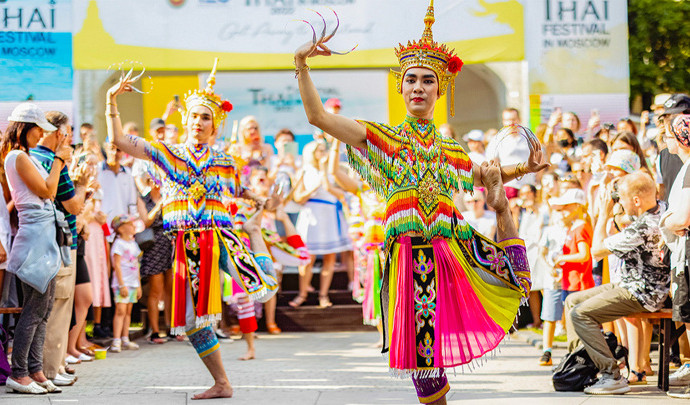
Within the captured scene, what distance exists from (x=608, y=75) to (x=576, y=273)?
6.04m

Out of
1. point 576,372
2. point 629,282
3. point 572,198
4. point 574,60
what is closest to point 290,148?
point 574,60

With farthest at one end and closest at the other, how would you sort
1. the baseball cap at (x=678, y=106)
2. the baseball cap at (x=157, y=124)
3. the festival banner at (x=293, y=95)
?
the festival banner at (x=293, y=95)
the baseball cap at (x=157, y=124)
the baseball cap at (x=678, y=106)

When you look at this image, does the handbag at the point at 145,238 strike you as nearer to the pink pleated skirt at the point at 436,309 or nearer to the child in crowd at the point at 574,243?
the child in crowd at the point at 574,243

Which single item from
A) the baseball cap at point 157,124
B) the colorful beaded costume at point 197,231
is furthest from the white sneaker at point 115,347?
the colorful beaded costume at point 197,231

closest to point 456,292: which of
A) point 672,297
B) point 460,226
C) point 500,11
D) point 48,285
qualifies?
point 460,226

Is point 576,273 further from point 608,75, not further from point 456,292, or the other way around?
point 608,75

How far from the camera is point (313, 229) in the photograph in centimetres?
1137

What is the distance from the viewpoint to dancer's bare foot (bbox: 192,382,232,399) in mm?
6777

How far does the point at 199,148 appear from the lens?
6.91 m

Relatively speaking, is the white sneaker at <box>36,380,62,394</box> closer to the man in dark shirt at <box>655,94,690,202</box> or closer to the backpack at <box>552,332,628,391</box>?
the backpack at <box>552,332,628,391</box>

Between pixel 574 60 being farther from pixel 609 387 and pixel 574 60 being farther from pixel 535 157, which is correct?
pixel 535 157

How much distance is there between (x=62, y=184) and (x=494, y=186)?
384 cm

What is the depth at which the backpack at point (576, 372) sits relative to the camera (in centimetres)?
709

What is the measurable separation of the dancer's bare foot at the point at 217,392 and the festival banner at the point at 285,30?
759 centimetres
